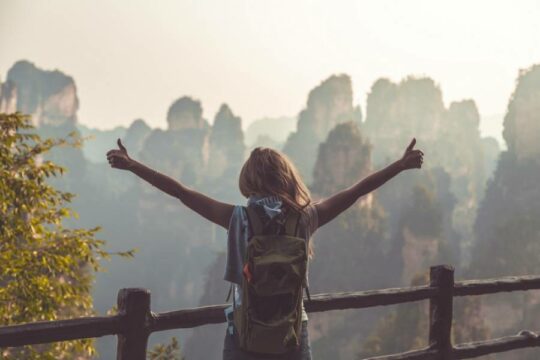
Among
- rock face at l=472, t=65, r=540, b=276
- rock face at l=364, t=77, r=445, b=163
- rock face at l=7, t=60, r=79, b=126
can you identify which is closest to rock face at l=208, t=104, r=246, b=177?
rock face at l=7, t=60, r=79, b=126

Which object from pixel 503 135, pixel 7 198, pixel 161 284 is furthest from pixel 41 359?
pixel 161 284

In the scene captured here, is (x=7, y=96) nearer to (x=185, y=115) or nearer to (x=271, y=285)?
(x=185, y=115)

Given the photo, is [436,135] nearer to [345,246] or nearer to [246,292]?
[345,246]

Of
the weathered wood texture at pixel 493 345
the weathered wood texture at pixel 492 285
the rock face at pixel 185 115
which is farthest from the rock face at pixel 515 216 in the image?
the rock face at pixel 185 115

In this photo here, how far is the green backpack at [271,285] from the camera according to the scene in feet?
8.96

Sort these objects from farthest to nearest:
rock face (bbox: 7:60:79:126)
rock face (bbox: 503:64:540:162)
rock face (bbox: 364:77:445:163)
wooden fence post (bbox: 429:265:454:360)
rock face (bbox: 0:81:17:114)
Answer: rock face (bbox: 7:60:79:126) → rock face (bbox: 364:77:445:163) → rock face (bbox: 0:81:17:114) → rock face (bbox: 503:64:540:162) → wooden fence post (bbox: 429:265:454:360)

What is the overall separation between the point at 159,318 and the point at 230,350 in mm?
654

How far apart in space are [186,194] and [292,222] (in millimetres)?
532

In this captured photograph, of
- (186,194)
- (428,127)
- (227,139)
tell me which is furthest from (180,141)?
(186,194)

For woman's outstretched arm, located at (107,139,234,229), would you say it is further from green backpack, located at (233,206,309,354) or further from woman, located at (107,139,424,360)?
green backpack, located at (233,206,309,354)

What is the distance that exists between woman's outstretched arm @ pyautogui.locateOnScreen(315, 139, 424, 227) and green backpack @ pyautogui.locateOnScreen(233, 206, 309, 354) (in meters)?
0.29

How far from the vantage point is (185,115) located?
123 meters

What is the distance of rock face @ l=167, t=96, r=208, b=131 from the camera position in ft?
399

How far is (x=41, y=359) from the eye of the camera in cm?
900
